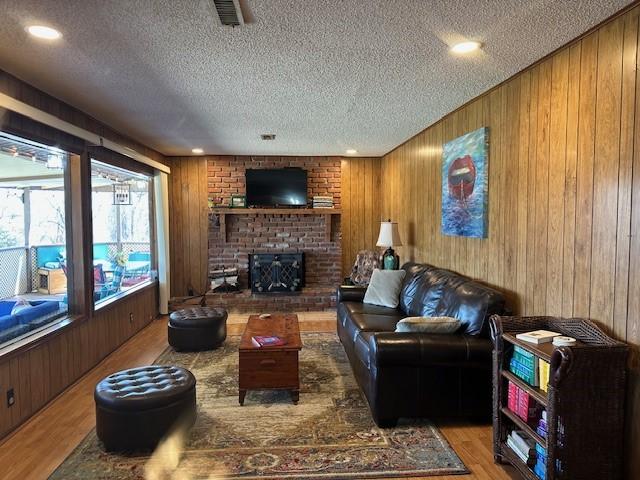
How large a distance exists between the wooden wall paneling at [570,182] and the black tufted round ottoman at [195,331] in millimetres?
3230

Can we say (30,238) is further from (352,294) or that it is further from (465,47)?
(465,47)

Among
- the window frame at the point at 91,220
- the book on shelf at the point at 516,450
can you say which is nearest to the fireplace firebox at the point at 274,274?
the window frame at the point at 91,220

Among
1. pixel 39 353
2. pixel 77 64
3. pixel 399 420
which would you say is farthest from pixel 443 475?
pixel 77 64

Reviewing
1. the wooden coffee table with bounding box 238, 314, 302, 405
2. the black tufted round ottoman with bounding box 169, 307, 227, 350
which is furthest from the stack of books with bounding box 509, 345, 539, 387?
the black tufted round ottoman with bounding box 169, 307, 227, 350

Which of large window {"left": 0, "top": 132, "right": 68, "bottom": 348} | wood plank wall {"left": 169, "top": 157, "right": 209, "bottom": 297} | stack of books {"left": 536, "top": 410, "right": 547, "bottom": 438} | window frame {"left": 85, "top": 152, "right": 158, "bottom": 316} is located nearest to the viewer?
stack of books {"left": 536, "top": 410, "right": 547, "bottom": 438}

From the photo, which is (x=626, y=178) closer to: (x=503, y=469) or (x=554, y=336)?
(x=554, y=336)

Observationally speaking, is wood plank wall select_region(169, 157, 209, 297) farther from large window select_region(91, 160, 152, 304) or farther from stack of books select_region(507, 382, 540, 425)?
stack of books select_region(507, 382, 540, 425)

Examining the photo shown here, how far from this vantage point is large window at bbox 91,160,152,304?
4359mm

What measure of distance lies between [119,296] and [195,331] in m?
1.18

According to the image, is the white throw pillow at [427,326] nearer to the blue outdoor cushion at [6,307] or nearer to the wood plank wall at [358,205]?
the blue outdoor cushion at [6,307]

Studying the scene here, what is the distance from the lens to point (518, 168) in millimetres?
2971

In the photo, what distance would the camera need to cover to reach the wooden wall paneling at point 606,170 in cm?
207

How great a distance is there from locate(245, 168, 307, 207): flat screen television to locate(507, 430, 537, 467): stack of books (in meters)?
4.82

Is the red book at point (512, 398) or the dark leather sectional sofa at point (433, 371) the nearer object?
the red book at point (512, 398)
